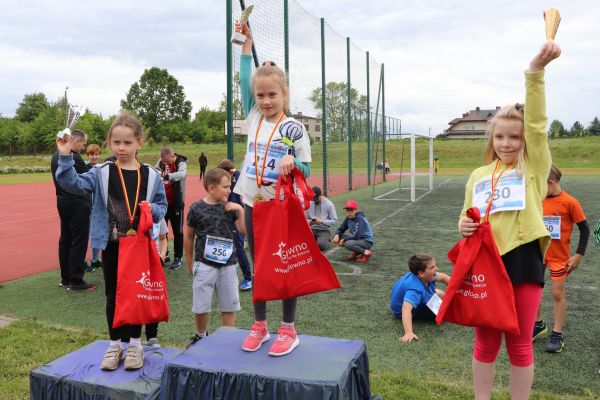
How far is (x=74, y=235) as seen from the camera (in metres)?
6.33

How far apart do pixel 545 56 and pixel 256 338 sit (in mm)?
2190

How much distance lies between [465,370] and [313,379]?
169cm

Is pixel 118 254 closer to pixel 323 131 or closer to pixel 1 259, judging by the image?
pixel 1 259

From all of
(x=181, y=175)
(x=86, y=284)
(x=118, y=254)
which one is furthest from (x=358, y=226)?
(x=118, y=254)

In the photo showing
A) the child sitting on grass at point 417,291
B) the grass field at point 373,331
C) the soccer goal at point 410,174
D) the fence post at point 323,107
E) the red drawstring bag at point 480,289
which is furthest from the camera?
the soccer goal at point 410,174

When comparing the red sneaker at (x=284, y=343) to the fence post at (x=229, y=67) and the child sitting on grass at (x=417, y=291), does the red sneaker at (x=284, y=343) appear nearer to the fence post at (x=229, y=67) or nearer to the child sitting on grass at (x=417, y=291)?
the child sitting on grass at (x=417, y=291)

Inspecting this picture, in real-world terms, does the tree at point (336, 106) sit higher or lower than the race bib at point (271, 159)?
higher

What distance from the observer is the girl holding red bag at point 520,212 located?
8.38 feet

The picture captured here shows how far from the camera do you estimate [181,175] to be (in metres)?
7.26

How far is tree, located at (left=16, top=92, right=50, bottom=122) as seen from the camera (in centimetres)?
8056

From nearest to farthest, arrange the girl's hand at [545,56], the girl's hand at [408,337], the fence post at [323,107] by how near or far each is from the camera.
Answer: the girl's hand at [545,56]
the girl's hand at [408,337]
the fence post at [323,107]

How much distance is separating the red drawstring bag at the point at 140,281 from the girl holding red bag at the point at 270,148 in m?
0.56

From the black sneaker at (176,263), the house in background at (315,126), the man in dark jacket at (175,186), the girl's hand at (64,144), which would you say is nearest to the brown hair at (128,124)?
the girl's hand at (64,144)

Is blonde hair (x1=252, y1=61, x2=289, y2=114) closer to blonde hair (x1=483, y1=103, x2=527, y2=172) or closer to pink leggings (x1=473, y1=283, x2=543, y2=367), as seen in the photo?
blonde hair (x1=483, y1=103, x2=527, y2=172)
